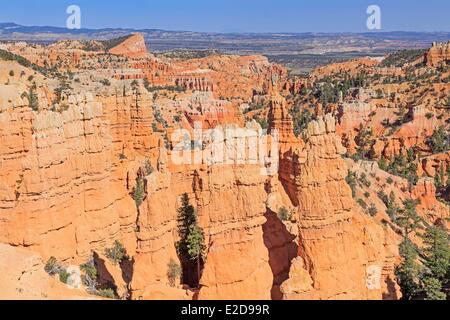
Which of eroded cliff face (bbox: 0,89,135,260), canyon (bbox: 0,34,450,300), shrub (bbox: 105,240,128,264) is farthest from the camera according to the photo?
shrub (bbox: 105,240,128,264)

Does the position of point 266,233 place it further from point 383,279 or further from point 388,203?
point 388,203

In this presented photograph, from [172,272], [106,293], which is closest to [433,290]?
[172,272]

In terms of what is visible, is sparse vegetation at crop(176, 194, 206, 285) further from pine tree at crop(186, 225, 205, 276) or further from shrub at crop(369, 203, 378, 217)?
shrub at crop(369, 203, 378, 217)

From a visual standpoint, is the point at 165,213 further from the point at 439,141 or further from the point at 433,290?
the point at 439,141

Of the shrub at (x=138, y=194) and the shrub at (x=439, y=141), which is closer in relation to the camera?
the shrub at (x=138, y=194)

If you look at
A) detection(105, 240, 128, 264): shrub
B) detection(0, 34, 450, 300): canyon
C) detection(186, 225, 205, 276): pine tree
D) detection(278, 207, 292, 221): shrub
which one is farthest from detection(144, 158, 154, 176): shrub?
detection(186, 225, 205, 276): pine tree

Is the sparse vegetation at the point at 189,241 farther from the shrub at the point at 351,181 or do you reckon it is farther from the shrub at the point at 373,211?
the shrub at the point at 351,181

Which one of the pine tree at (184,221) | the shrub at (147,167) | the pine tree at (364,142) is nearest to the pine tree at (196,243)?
the pine tree at (184,221)
